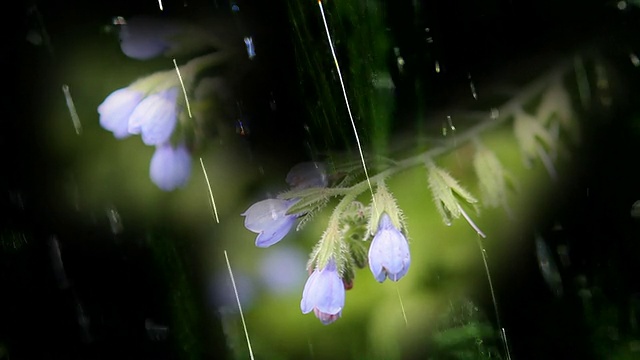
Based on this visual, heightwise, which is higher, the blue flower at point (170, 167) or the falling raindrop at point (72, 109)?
the falling raindrop at point (72, 109)

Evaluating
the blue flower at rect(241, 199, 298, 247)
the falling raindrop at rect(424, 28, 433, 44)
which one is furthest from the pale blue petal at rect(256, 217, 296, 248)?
the falling raindrop at rect(424, 28, 433, 44)

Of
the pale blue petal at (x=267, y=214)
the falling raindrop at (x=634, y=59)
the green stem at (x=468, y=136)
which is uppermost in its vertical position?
the falling raindrop at (x=634, y=59)

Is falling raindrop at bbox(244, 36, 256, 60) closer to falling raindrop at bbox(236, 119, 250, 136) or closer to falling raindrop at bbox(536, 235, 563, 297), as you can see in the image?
falling raindrop at bbox(236, 119, 250, 136)

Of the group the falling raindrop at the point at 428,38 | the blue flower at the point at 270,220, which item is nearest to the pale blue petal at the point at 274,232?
the blue flower at the point at 270,220

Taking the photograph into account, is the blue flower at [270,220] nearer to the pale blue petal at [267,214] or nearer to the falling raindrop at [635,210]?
the pale blue petal at [267,214]

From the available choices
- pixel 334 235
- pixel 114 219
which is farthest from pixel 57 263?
pixel 334 235

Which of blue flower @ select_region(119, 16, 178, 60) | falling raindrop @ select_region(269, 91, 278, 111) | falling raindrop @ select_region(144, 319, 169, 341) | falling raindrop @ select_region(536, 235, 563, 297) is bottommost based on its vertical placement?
falling raindrop @ select_region(536, 235, 563, 297)

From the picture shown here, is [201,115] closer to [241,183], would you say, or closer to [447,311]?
[241,183]

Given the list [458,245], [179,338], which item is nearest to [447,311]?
[458,245]
